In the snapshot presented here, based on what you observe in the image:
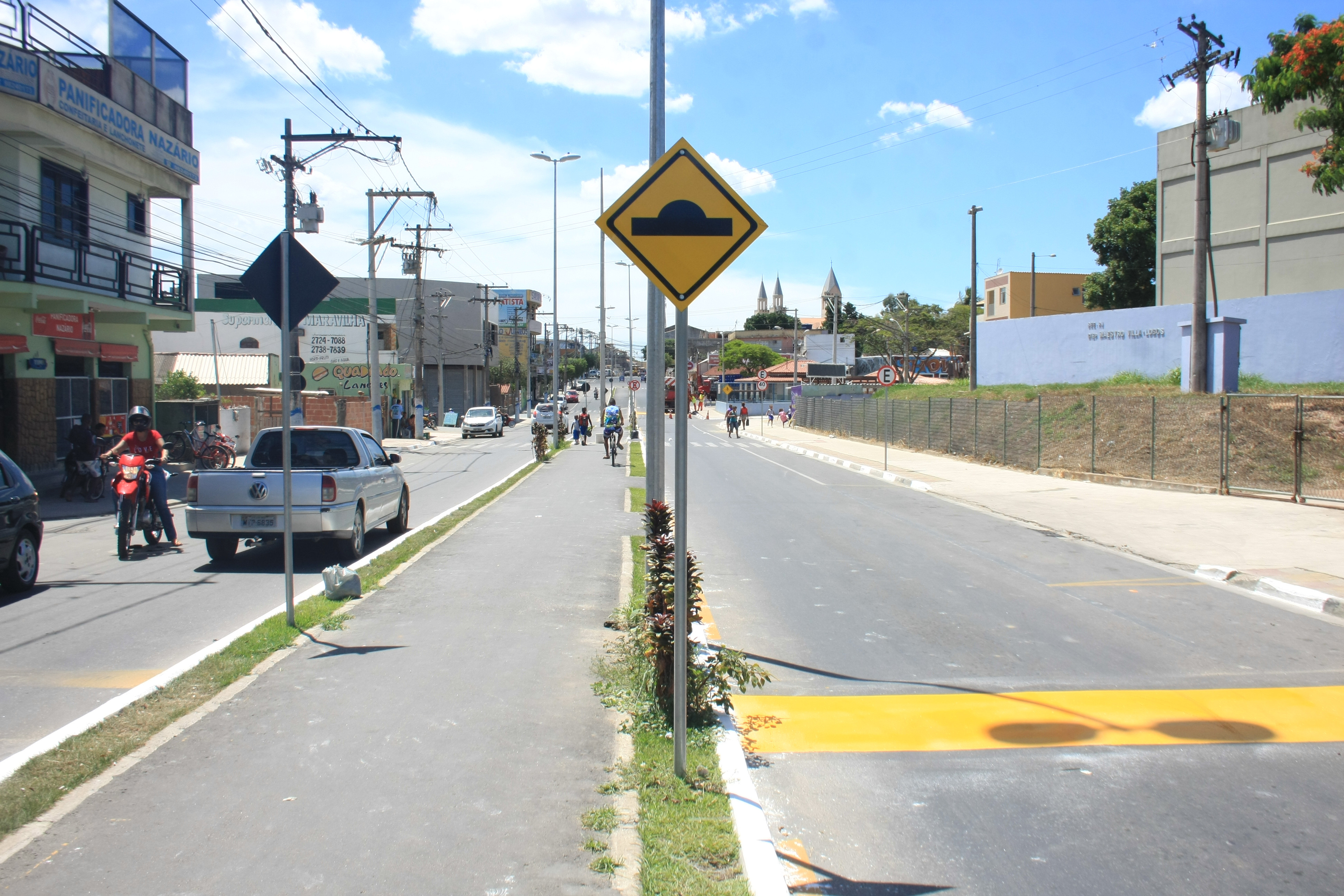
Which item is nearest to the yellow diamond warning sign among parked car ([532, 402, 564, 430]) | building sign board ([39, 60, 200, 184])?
building sign board ([39, 60, 200, 184])

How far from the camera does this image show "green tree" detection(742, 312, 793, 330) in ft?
546

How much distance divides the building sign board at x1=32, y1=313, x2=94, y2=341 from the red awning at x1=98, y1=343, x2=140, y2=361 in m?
0.82

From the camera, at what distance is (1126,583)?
1005 centimetres

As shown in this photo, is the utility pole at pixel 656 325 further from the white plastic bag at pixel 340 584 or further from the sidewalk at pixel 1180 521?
the sidewalk at pixel 1180 521

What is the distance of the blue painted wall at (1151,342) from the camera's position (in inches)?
914

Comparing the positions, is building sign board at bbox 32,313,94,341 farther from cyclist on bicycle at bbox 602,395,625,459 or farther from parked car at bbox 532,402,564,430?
parked car at bbox 532,402,564,430

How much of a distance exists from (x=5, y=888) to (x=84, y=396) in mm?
23439

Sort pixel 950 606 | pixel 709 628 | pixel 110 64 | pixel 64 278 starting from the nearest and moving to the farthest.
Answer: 1. pixel 709 628
2. pixel 950 606
3. pixel 64 278
4. pixel 110 64

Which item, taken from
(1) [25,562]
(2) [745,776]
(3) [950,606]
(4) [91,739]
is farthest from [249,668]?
(3) [950,606]

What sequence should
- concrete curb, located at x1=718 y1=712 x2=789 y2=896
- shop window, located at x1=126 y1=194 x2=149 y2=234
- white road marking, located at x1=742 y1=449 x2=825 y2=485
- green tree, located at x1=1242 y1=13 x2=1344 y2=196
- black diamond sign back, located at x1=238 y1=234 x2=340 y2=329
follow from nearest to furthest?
concrete curb, located at x1=718 y1=712 x2=789 y2=896 → black diamond sign back, located at x1=238 y1=234 x2=340 y2=329 → green tree, located at x1=1242 y1=13 x2=1344 y2=196 → white road marking, located at x1=742 y1=449 x2=825 y2=485 → shop window, located at x1=126 y1=194 x2=149 y2=234

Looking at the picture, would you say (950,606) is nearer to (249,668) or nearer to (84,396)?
(249,668)

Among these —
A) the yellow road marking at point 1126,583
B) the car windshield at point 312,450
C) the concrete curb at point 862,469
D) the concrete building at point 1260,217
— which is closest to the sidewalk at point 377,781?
the car windshield at point 312,450

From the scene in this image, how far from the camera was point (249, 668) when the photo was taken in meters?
6.09

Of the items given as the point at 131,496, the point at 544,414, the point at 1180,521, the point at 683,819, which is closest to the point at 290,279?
the point at 683,819
